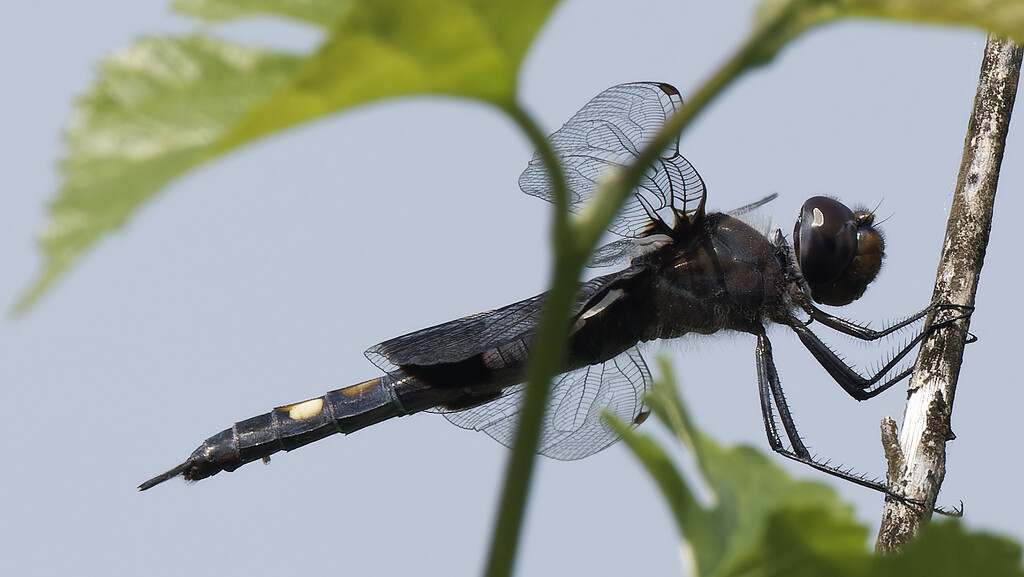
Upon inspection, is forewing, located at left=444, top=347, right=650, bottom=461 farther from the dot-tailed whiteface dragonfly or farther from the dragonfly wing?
the dragonfly wing

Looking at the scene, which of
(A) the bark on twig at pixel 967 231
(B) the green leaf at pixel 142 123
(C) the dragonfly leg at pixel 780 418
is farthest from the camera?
(C) the dragonfly leg at pixel 780 418

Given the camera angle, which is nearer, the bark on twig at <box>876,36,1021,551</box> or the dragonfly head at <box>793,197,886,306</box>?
the bark on twig at <box>876,36,1021,551</box>

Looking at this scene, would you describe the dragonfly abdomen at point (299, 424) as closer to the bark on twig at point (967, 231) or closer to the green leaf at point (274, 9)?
the bark on twig at point (967, 231)

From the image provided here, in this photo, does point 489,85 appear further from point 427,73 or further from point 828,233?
point 828,233

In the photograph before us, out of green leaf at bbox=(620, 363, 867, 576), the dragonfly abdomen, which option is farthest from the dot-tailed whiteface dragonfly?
green leaf at bbox=(620, 363, 867, 576)

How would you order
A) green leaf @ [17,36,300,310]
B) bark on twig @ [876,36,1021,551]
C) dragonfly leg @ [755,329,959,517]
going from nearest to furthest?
1. green leaf @ [17,36,300,310]
2. bark on twig @ [876,36,1021,551]
3. dragonfly leg @ [755,329,959,517]

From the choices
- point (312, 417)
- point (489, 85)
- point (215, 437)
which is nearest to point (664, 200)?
point (312, 417)

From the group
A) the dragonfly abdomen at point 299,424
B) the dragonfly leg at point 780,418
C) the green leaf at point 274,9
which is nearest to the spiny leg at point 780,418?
the dragonfly leg at point 780,418
